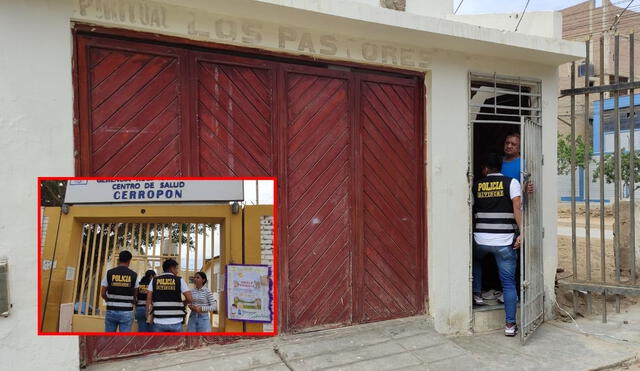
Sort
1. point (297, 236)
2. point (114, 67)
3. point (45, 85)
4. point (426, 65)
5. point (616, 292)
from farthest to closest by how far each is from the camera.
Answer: point (616, 292) → point (426, 65) → point (297, 236) → point (114, 67) → point (45, 85)

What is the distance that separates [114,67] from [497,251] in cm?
403

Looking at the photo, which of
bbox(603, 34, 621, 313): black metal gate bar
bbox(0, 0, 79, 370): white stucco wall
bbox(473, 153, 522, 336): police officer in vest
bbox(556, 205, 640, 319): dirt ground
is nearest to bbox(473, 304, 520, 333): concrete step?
bbox(473, 153, 522, 336): police officer in vest

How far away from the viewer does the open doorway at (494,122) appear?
16.9 feet

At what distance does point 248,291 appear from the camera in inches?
110

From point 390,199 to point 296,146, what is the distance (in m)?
1.15

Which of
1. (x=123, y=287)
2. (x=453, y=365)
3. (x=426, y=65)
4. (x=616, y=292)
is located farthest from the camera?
(x=616, y=292)

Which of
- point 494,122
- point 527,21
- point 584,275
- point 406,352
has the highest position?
point 527,21

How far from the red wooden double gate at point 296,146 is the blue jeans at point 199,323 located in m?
1.29

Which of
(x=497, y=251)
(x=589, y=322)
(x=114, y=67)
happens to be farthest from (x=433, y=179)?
(x=114, y=67)

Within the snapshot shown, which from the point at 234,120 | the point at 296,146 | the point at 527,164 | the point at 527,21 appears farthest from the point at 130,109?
the point at 527,21

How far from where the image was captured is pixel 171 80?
3.87 meters

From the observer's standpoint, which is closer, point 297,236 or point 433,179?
point 297,236

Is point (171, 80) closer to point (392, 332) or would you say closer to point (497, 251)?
point (392, 332)

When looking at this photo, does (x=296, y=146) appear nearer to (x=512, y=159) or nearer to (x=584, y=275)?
(x=512, y=159)
